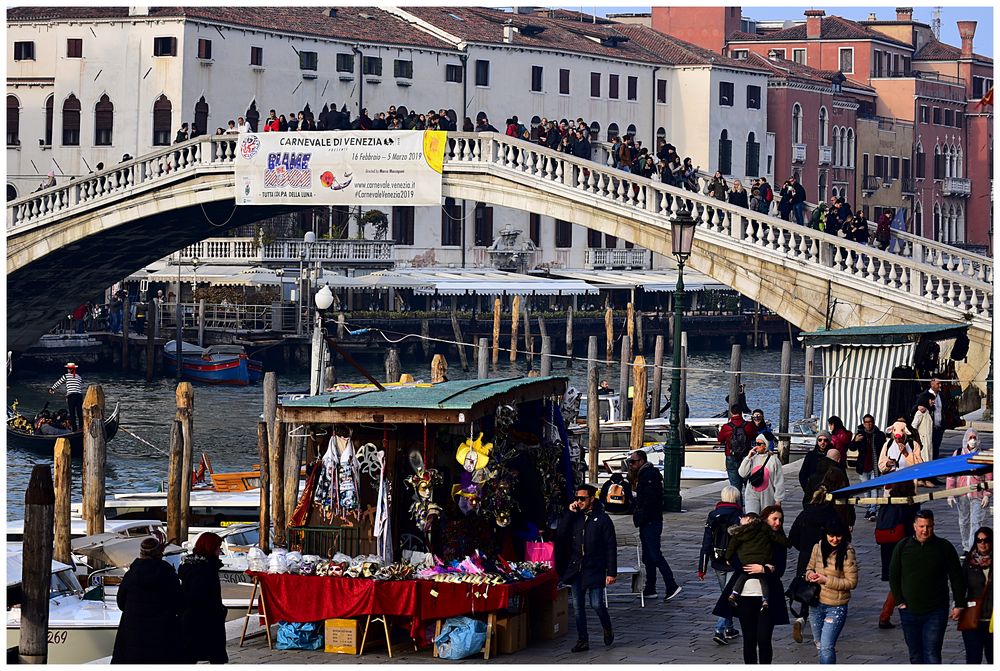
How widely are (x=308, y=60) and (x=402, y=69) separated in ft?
8.45

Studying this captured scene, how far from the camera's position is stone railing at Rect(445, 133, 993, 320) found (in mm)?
21453

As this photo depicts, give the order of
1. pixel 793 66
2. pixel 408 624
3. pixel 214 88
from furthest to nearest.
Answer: pixel 793 66
pixel 214 88
pixel 408 624

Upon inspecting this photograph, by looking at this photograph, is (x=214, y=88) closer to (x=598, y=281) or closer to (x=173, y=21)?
(x=173, y=21)

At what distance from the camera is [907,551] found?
31.2ft

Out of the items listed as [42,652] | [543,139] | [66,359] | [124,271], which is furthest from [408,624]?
[66,359]

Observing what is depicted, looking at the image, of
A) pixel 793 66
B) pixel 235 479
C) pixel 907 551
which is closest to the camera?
pixel 907 551

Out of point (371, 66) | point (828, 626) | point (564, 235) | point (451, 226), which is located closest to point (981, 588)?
point (828, 626)

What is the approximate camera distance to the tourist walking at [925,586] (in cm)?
942

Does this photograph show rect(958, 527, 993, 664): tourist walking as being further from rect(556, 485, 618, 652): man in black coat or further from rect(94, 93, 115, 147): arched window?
rect(94, 93, 115, 147): arched window

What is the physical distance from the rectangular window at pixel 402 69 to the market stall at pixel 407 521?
1405 inches

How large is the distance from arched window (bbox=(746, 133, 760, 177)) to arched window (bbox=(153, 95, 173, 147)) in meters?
19.4

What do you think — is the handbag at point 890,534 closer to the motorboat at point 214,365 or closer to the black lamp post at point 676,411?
the black lamp post at point 676,411

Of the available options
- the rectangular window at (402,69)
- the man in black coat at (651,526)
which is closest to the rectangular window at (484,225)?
the rectangular window at (402,69)

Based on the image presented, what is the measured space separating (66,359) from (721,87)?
21.7 meters
